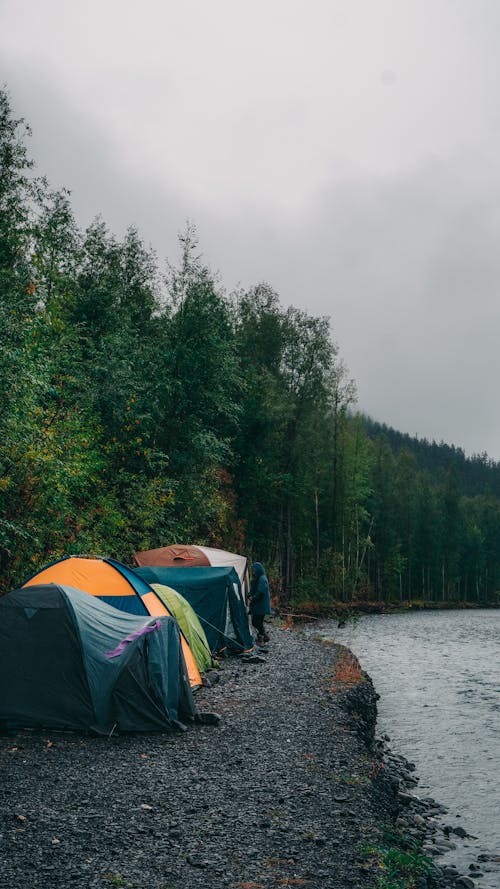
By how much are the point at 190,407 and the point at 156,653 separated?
2182cm

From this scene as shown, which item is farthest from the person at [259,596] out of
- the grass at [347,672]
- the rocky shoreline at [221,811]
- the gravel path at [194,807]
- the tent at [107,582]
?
the gravel path at [194,807]

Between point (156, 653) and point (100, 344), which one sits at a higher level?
point (100, 344)

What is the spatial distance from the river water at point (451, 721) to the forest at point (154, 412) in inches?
366

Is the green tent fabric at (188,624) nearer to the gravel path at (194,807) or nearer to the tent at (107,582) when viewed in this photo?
the tent at (107,582)

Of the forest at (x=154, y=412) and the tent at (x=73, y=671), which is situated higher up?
the forest at (x=154, y=412)

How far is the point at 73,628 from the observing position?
10.6m

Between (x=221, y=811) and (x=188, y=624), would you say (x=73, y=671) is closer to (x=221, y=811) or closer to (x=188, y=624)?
(x=221, y=811)

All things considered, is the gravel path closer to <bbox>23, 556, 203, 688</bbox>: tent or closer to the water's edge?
the water's edge

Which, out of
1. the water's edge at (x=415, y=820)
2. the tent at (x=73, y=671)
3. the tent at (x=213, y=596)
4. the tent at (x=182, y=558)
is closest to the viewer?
the water's edge at (x=415, y=820)

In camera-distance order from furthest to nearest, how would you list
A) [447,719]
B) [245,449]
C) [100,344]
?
[245,449]
[100,344]
[447,719]

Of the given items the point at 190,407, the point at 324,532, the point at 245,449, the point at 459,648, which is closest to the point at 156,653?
the point at 190,407

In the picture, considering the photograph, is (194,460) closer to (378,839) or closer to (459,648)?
(459,648)

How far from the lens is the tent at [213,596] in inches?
735

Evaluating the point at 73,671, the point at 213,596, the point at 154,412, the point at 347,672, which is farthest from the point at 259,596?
the point at 154,412
